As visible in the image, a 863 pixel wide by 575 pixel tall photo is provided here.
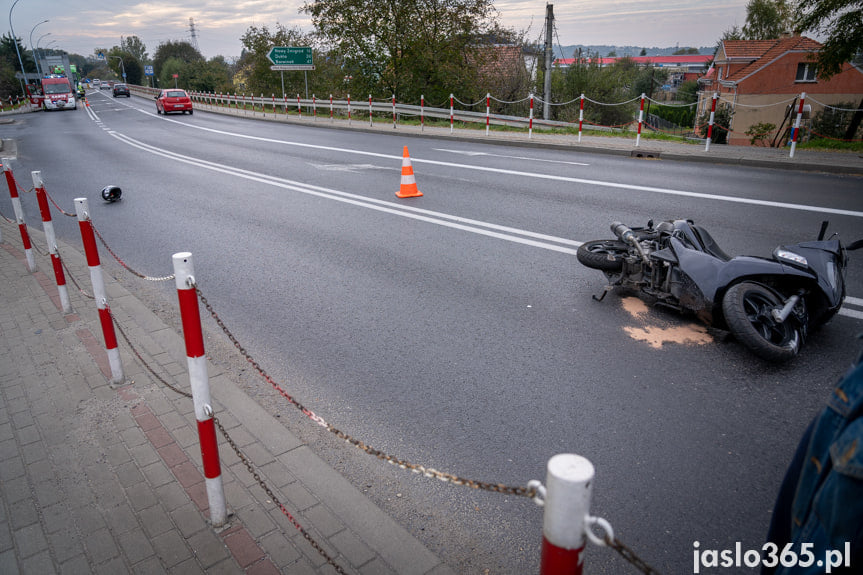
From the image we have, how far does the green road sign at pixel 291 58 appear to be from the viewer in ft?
Answer: 120

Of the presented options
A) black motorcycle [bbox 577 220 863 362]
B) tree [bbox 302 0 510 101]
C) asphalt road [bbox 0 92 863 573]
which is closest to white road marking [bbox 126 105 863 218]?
asphalt road [bbox 0 92 863 573]

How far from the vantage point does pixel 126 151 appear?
1923cm

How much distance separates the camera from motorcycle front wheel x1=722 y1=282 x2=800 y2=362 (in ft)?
14.3

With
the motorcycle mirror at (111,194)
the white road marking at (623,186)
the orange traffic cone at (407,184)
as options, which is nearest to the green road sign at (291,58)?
the white road marking at (623,186)

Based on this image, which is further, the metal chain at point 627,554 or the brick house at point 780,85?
the brick house at point 780,85

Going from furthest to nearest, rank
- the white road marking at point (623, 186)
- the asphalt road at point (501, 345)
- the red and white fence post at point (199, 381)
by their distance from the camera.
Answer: the white road marking at point (623, 186), the asphalt road at point (501, 345), the red and white fence post at point (199, 381)

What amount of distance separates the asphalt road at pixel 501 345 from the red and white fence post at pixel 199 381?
0.83 metres

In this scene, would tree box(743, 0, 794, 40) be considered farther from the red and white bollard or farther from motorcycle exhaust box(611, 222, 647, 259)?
the red and white bollard

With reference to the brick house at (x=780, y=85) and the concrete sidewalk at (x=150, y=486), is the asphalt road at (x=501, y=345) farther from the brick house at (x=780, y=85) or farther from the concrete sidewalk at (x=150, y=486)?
the brick house at (x=780, y=85)

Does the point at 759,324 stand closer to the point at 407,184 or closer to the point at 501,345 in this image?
the point at 501,345

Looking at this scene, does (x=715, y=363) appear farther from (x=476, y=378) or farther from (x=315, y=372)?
(x=315, y=372)

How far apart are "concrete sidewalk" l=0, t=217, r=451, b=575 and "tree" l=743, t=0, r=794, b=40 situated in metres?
81.3

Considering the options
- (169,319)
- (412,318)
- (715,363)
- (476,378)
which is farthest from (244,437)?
(715,363)

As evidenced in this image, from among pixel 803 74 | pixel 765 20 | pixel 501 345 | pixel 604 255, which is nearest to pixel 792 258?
pixel 604 255
